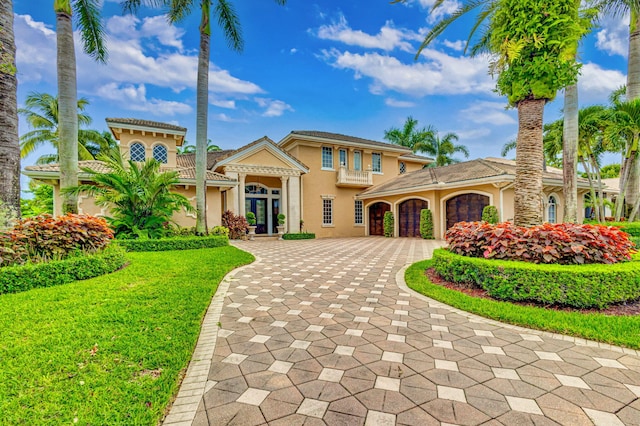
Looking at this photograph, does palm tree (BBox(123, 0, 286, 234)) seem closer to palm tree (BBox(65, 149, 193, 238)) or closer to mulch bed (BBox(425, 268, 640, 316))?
palm tree (BBox(65, 149, 193, 238))

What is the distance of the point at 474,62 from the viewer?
11828 mm

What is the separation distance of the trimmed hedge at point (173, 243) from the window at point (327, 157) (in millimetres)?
10802

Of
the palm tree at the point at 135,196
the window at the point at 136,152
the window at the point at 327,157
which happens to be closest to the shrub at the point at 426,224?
the window at the point at 327,157

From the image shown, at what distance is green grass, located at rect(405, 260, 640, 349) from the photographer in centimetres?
354

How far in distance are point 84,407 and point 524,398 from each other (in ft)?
11.5

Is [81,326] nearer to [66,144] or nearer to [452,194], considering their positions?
[66,144]

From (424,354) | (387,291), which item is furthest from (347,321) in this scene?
(387,291)

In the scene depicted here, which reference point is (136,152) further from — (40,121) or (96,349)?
(96,349)

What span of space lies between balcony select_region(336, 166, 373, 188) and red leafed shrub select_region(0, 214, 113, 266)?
50.2ft

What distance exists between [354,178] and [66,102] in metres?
15.9

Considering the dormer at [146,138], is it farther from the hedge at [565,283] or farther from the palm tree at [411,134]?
the palm tree at [411,134]

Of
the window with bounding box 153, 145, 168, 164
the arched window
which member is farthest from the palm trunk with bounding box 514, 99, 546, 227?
the window with bounding box 153, 145, 168, 164

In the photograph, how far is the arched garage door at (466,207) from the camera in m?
15.2

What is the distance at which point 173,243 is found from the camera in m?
10.6
